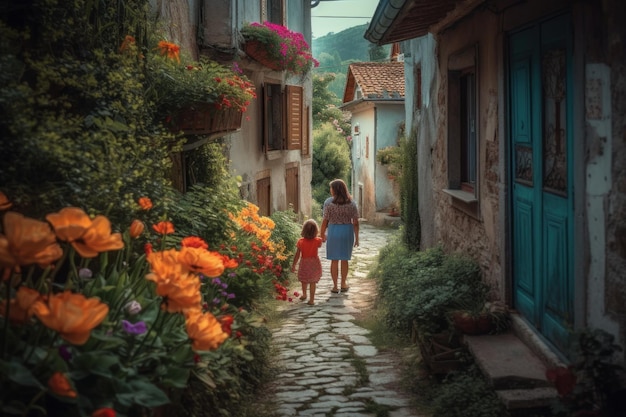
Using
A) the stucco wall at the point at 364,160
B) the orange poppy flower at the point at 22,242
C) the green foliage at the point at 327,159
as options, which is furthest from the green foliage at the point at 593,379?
→ the green foliage at the point at 327,159

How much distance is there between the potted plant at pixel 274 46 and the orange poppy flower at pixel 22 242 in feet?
29.3

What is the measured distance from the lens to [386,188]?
78.1 feet

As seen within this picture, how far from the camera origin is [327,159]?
29.6 metres

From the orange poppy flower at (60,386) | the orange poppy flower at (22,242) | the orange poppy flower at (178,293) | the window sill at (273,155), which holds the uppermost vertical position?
the window sill at (273,155)

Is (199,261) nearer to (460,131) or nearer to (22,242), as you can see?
(22,242)

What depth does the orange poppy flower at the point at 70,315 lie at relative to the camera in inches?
102

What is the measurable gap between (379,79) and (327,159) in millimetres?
5407

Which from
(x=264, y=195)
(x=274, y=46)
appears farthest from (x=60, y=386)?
(x=264, y=195)

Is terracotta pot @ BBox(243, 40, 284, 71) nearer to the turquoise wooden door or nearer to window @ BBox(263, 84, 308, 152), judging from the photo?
window @ BBox(263, 84, 308, 152)

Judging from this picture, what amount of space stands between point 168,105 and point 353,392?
9.05 ft

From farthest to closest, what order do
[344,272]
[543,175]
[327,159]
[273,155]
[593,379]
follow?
[327,159], [273,155], [344,272], [543,175], [593,379]

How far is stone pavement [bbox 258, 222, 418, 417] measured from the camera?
5.70 meters

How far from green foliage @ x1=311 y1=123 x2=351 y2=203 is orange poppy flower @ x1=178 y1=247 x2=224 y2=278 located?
1013 inches

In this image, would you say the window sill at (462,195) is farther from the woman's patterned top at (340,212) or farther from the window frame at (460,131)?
the woman's patterned top at (340,212)
